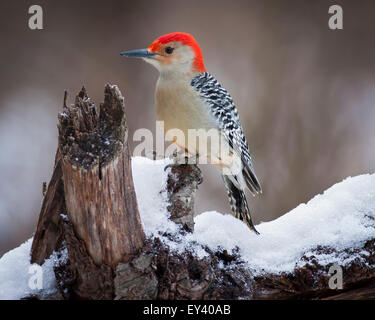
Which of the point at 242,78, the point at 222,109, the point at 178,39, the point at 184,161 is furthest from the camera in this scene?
the point at 242,78

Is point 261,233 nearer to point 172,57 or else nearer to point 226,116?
point 226,116

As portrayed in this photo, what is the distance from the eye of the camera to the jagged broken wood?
2.15m

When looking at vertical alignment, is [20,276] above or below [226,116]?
below

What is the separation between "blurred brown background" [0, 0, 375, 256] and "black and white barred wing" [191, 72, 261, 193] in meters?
1.48

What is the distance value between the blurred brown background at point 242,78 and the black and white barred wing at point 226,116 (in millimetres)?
1480

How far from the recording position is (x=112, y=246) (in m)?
2.19

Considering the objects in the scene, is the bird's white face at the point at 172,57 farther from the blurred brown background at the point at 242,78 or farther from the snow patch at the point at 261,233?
the blurred brown background at the point at 242,78

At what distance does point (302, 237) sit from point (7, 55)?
11.6 ft

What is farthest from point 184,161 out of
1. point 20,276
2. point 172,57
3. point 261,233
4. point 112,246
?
point 20,276

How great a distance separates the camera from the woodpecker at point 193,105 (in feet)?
10.4

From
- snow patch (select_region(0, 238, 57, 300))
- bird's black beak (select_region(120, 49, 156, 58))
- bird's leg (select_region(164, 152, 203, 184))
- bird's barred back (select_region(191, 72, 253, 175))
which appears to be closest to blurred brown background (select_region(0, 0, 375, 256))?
bird's barred back (select_region(191, 72, 253, 175))

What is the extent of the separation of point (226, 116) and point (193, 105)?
1.07 feet

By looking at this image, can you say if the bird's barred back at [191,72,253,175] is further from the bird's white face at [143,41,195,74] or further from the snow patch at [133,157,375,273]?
the snow patch at [133,157,375,273]

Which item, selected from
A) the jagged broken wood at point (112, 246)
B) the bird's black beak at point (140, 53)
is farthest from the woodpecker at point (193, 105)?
the jagged broken wood at point (112, 246)
